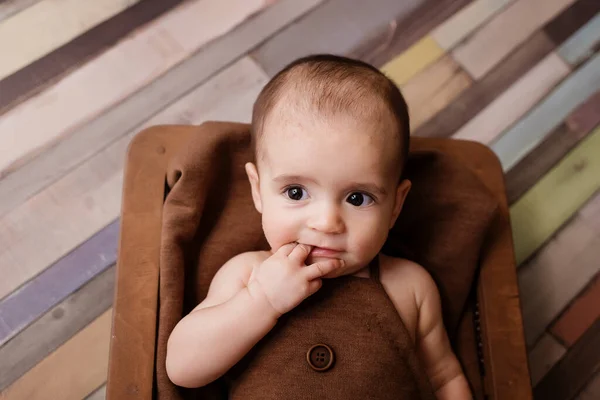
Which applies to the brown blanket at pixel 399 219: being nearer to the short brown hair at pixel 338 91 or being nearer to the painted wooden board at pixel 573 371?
the short brown hair at pixel 338 91

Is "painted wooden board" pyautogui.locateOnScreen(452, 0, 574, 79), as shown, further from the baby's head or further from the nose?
the nose

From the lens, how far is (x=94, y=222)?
109 cm

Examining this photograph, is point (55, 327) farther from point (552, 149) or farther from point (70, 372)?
point (552, 149)

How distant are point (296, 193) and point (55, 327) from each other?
551 millimetres

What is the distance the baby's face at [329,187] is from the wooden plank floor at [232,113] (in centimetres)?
47

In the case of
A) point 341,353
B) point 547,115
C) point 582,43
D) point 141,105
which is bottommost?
point 141,105

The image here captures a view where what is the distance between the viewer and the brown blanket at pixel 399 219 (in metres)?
0.87

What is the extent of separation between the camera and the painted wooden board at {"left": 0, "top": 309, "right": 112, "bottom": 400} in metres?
0.98

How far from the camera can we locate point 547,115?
1290 millimetres

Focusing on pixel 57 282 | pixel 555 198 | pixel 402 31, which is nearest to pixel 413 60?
pixel 402 31

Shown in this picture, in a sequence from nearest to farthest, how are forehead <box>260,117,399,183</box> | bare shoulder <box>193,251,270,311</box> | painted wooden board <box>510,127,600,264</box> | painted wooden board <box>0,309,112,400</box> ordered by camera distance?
forehead <box>260,117,399,183</box> → bare shoulder <box>193,251,270,311</box> → painted wooden board <box>0,309,112,400</box> → painted wooden board <box>510,127,600,264</box>

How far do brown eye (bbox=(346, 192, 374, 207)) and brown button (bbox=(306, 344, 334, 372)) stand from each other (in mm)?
186

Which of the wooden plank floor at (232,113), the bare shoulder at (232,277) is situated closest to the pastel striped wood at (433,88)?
the wooden plank floor at (232,113)

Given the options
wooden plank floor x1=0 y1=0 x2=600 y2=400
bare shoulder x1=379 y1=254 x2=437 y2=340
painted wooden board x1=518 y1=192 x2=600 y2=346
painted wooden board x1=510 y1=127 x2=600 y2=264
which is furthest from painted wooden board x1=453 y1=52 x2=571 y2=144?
bare shoulder x1=379 y1=254 x2=437 y2=340
